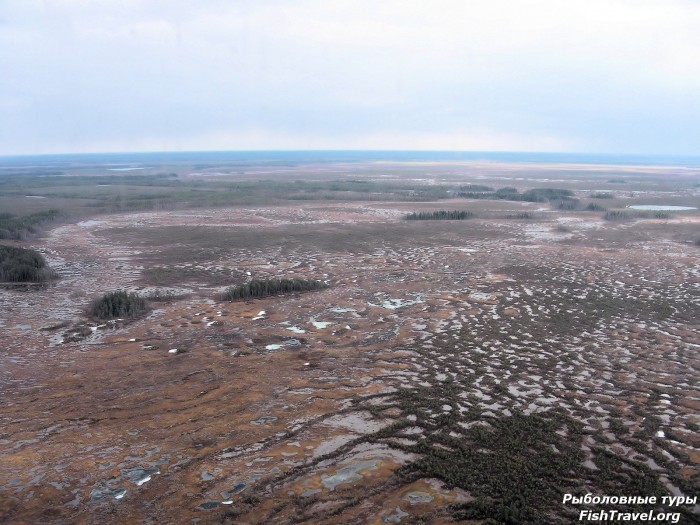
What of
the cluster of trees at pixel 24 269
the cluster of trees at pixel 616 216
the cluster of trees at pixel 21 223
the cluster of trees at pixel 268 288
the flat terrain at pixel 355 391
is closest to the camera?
the flat terrain at pixel 355 391

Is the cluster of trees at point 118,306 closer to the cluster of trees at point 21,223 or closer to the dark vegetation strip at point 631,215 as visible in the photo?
the cluster of trees at point 21,223

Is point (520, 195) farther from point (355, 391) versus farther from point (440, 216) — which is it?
point (355, 391)

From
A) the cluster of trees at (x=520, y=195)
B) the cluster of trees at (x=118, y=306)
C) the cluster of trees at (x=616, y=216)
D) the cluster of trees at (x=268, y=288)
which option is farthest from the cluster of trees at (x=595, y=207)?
A: the cluster of trees at (x=118, y=306)

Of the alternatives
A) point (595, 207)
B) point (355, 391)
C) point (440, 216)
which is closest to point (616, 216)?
point (595, 207)

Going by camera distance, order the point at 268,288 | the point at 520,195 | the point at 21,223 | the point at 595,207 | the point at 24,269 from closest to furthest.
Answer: the point at 268,288, the point at 24,269, the point at 21,223, the point at 595,207, the point at 520,195

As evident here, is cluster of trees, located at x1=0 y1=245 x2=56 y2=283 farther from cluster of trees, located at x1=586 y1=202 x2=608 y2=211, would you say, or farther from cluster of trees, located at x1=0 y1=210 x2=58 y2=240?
cluster of trees, located at x1=586 y1=202 x2=608 y2=211

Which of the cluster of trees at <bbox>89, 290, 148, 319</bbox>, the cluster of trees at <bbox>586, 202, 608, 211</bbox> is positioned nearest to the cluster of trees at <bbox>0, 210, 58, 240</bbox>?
the cluster of trees at <bbox>89, 290, 148, 319</bbox>
